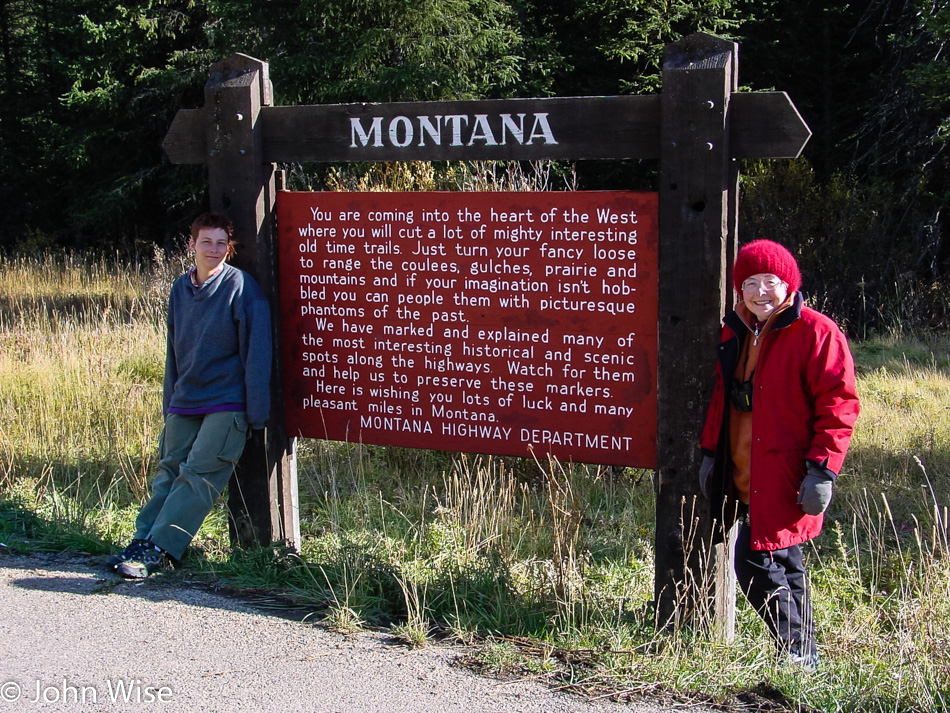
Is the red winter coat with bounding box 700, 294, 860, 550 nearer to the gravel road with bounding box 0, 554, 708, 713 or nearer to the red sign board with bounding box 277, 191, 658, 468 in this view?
the red sign board with bounding box 277, 191, 658, 468

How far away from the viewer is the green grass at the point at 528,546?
3516mm

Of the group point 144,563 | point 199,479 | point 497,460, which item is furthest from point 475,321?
point 497,460

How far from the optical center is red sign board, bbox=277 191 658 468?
4082 mm

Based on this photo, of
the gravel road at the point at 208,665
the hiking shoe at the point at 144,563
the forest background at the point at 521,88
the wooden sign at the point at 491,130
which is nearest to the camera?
the gravel road at the point at 208,665

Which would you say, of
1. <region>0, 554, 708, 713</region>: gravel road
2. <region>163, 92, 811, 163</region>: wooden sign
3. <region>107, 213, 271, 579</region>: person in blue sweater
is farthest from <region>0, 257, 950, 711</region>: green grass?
<region>163, 92, 811, 163</region>: wooden sign

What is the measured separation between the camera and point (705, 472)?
382 cm

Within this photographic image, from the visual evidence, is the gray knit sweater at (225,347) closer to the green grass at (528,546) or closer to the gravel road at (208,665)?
the green grass at (528,546)

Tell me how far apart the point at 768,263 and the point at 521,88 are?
1732cm

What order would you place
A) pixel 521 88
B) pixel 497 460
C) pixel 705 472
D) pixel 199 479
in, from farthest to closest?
pixel 521 88
pixel 497 460
pixel 199 479
pixel 705 472

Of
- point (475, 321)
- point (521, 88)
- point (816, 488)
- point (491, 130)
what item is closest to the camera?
point (816, 488)

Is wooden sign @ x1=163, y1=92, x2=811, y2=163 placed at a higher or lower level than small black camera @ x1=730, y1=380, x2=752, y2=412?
higher

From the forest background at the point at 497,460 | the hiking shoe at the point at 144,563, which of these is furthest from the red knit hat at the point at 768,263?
the hiking shoe at the point at 144,563

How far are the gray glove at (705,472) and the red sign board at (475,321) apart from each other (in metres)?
0.28

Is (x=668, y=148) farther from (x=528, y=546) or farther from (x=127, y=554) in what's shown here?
(x=127, y=554)
